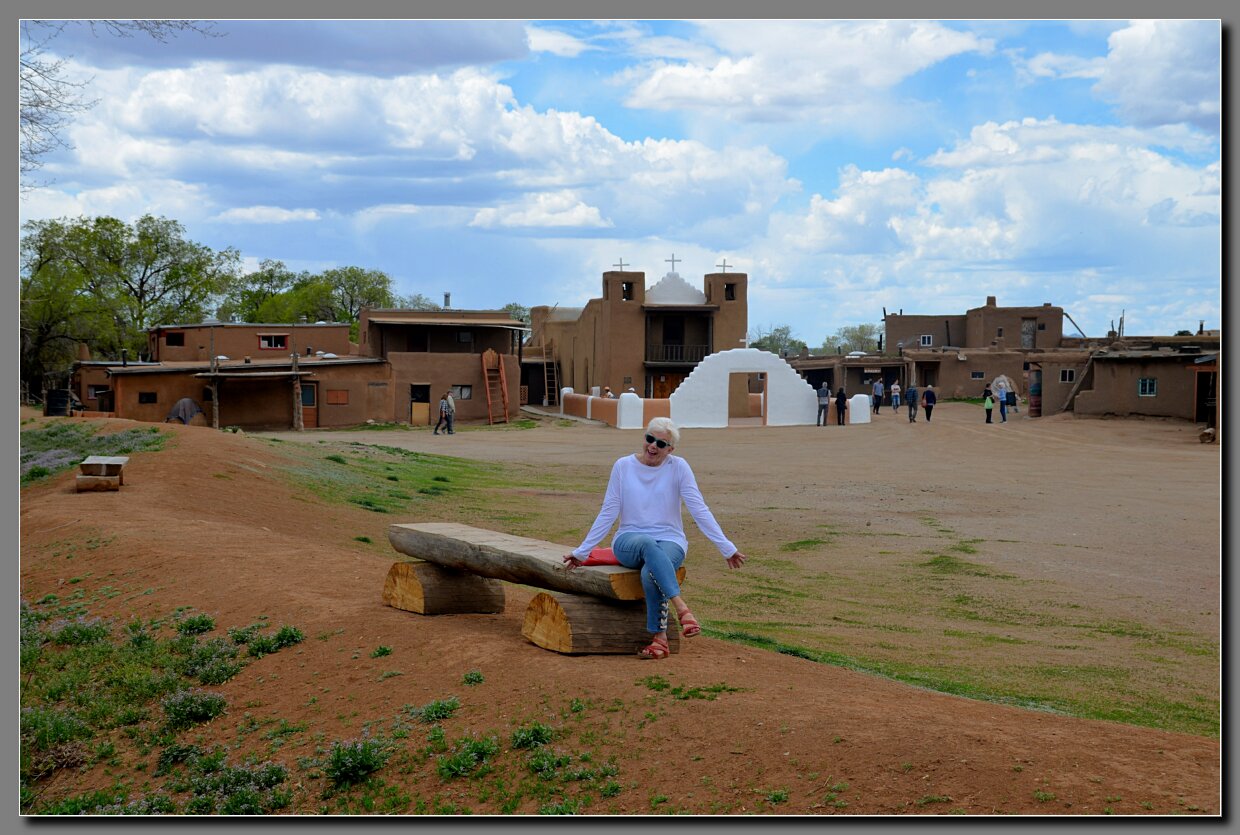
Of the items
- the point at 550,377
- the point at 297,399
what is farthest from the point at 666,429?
the point at 550,377

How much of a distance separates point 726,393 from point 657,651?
133 feet

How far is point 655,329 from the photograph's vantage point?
59188mm

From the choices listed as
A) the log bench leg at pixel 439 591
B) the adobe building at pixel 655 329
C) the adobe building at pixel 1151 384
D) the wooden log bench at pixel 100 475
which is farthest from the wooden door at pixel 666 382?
the log bench leg at pixel 439 591

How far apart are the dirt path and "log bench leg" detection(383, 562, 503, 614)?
0.74ft

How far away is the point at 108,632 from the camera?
9609 millimetres

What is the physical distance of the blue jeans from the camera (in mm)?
7539

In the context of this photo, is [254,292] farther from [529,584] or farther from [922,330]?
[529,584]

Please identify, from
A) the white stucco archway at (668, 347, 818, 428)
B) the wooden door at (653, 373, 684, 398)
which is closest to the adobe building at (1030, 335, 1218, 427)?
the white stucco archway at (668, 347, 818, 428)

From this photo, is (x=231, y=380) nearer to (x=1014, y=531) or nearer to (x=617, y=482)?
(x=1014, y=531)

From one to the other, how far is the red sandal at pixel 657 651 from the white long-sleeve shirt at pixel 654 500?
0.60 metres

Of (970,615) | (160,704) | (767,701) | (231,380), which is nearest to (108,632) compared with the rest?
(160,704)

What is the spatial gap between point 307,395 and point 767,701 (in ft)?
136

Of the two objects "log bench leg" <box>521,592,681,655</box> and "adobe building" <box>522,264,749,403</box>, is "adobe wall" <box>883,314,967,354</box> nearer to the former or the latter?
"adobe building" <box>522,264,749,403</box>

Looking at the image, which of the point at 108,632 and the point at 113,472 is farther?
the point at 113,472
